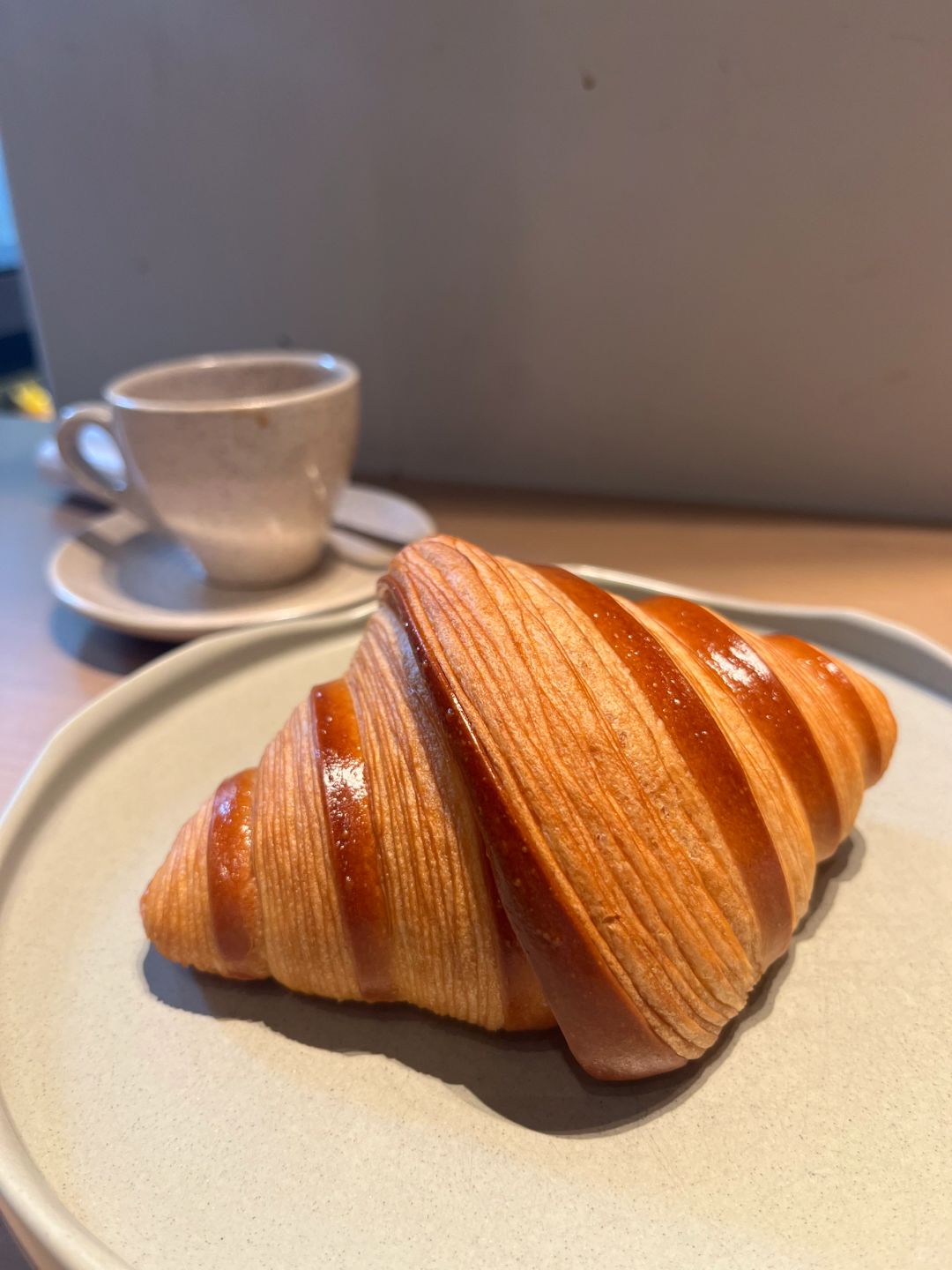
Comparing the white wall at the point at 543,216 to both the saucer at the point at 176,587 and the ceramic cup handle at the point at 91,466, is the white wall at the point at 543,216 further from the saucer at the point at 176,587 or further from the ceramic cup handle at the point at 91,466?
the ceramic cup handle at the point at 91,466

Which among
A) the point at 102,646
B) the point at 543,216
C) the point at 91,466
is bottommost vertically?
the point at 102,646

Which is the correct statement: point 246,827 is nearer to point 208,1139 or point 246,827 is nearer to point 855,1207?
point 208,1139

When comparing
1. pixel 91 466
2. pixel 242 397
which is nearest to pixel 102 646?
pixel 91 466

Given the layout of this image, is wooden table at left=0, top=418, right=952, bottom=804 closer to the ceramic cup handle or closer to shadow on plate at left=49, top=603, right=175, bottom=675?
shadow on plate at left=49, top=603, right=175, bottom=675

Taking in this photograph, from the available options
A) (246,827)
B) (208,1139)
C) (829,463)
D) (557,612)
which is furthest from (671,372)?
(208,1139)

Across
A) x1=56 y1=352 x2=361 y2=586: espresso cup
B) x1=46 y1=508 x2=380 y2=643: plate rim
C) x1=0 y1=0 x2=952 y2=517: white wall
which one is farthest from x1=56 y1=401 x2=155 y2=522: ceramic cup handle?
x1=0 y1=0 x2=952 y2=517: white wall

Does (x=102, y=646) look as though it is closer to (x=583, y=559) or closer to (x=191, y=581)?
(x=191, y=581)

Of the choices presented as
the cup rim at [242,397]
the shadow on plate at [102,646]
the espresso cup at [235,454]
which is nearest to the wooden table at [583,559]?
the shadow on plate at [102,646]

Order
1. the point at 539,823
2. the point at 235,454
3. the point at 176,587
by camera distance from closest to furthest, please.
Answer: the point at 539,823
the point at 235,454
the point at 176,587
